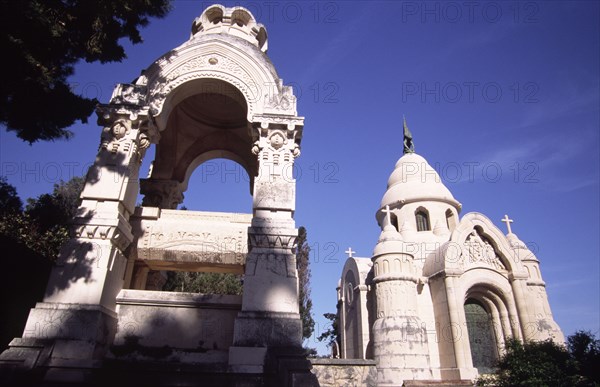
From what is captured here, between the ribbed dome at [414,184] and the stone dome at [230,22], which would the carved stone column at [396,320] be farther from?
the stone dome at [230,22]

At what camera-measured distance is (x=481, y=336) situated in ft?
56.1

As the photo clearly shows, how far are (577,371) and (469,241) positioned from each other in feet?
23.1

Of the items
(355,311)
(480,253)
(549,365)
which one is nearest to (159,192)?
(549,365)

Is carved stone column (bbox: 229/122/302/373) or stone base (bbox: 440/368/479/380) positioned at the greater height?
carved stone column (bbox: 229/122/302/373)

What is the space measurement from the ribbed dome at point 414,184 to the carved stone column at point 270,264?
18659 mm

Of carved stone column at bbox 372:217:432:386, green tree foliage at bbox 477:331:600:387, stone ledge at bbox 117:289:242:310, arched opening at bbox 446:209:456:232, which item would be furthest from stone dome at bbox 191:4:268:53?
arched opening at bbox 446:209:456:232

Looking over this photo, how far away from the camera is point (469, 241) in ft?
59.6

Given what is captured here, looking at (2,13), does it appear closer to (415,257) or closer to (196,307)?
(196,307)

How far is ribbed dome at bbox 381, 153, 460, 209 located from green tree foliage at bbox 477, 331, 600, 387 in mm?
11310

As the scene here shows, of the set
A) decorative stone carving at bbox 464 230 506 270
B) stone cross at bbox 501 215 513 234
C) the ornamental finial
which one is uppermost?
the ornamental finial

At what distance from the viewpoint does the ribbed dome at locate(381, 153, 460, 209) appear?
23.5 metres

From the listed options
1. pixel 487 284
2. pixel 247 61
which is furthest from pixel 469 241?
pixel 247 61

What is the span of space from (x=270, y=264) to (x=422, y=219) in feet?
65.0

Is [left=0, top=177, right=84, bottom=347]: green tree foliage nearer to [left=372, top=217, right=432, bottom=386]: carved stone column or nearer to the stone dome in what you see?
the stone dome
